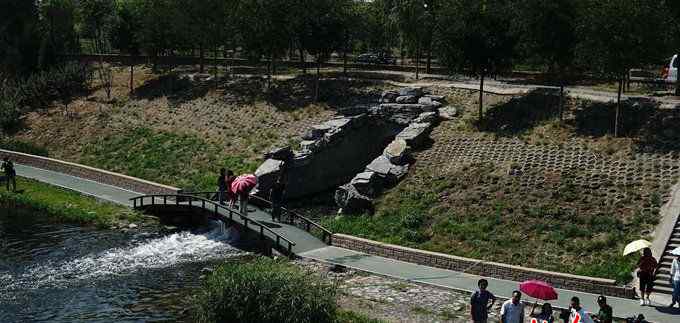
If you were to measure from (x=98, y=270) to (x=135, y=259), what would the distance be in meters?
1.73

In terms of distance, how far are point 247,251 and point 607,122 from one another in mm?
17101

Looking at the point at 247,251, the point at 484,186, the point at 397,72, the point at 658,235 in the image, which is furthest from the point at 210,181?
the point at 658,235

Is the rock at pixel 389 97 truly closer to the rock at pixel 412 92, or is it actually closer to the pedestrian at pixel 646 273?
the rock at pixel 412 92

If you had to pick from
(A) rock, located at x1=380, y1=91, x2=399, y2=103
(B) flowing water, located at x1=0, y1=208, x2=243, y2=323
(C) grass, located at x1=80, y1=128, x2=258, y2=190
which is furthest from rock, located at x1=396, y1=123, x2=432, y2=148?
(B) flowing water, located at x1=0, y1=208, x2=243, y2=323

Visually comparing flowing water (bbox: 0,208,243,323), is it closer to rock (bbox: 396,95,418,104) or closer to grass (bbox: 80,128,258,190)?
grass (bbox: 80,128,258,190)

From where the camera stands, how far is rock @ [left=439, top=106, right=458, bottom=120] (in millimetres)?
37750

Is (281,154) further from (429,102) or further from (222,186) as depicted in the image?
(429,102)

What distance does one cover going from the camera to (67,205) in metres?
34.9

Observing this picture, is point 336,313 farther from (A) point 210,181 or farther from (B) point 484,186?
(A) point 210,181

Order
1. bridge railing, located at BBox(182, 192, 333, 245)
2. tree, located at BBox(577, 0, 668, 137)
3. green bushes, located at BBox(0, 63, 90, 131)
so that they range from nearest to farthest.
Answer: bridge railing, located at BBox(182, 192, 333, 245) < tree, located at BBox(577, 0, 668, 137) < green bushes, located at BBox(0, 63, 90, 131)

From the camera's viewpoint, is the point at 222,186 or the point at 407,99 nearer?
the point at 222,186

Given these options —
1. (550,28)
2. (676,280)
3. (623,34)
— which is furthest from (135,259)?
(623,34)

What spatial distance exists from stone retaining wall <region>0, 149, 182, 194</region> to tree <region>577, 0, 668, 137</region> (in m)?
19.8

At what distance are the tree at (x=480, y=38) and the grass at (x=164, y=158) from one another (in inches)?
472
